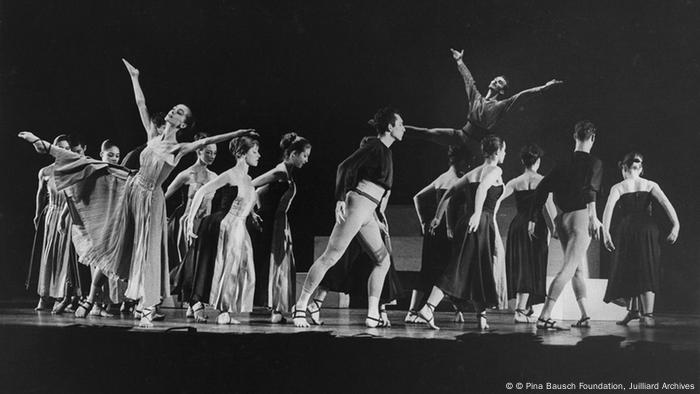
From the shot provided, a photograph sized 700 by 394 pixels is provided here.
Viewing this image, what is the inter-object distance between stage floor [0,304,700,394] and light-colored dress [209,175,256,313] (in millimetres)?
171

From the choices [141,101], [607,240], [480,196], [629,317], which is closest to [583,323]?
[629,317]

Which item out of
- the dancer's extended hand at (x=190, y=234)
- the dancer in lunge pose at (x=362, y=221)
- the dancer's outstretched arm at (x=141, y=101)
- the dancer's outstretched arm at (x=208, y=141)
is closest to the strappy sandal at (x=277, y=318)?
the dancer in lunge pose at (x=362, y=221)

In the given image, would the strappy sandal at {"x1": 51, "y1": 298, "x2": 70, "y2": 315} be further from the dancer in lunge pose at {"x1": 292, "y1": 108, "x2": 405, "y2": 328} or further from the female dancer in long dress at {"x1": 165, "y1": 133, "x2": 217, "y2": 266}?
the dancer in lunge pose at {"x1": 292, "y1": 108, "x2": 405, "y2": 328}

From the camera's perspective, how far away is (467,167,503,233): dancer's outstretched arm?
5.02 m

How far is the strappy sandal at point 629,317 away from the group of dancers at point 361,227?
10 mm

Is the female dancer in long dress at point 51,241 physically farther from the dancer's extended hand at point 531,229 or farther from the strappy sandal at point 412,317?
the dancer's extended hand at point 531,229

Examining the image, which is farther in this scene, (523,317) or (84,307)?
(84,307)

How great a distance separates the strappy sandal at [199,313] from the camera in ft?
16.6

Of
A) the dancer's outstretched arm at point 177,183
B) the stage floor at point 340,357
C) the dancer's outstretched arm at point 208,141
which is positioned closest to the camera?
the stage floor at point 340,357

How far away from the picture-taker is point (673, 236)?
520 centimetres

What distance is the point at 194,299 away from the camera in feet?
16.6

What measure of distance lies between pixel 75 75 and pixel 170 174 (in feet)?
3.74

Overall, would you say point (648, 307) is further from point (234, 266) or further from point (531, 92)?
point (234, 266)

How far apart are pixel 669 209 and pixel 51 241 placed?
4658mm
